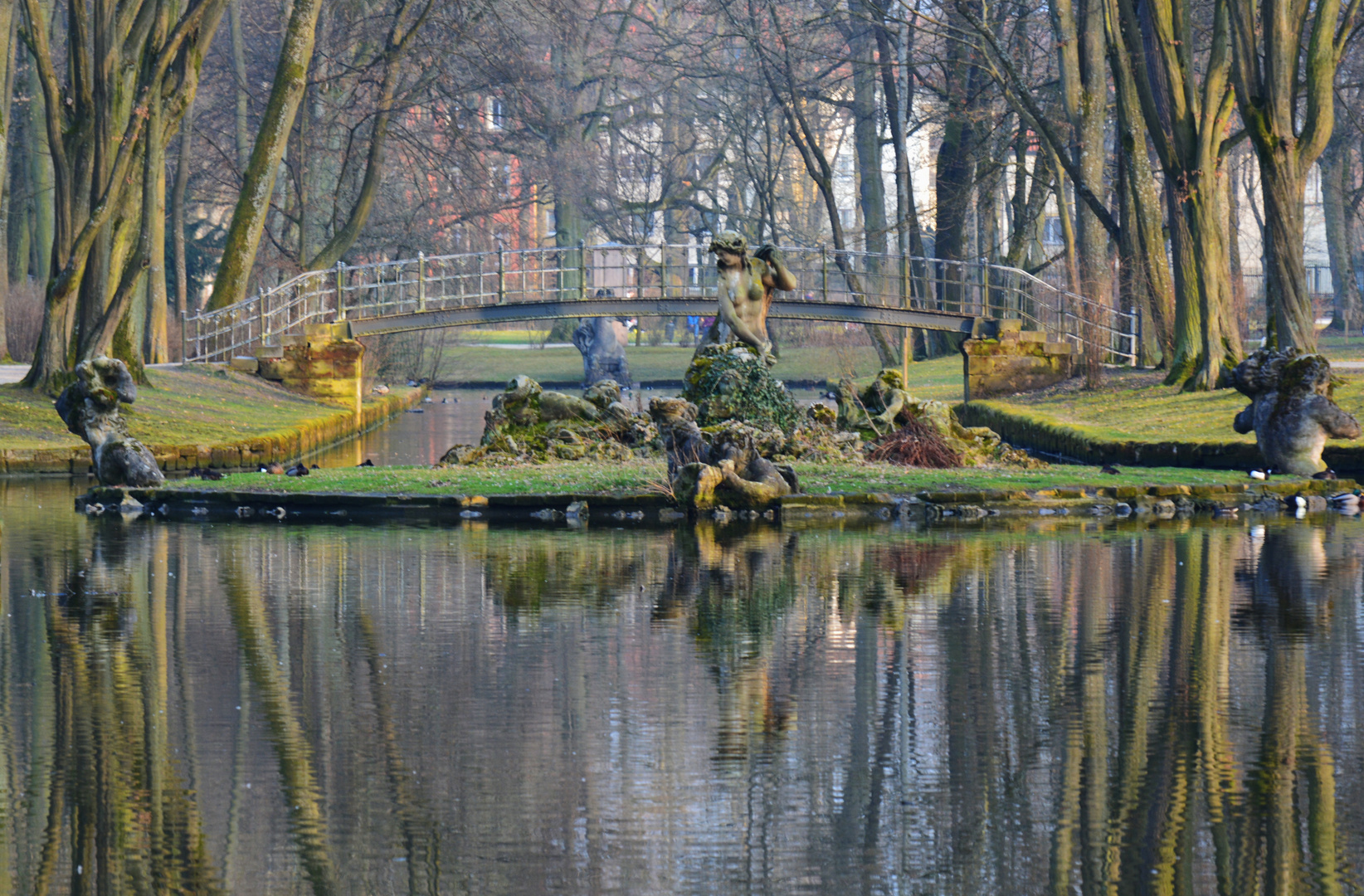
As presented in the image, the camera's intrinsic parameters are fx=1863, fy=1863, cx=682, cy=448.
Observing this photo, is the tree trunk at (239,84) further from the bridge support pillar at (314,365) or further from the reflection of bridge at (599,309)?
the bridge support pillar at (314,365)

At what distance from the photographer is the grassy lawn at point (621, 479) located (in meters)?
16.8

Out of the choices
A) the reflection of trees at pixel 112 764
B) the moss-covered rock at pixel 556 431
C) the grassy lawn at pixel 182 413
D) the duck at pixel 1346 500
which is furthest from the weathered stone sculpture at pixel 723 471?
the grassy lawn at pixel 182 413

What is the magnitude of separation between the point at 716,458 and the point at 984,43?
2253cm

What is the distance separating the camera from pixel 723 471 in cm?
1634

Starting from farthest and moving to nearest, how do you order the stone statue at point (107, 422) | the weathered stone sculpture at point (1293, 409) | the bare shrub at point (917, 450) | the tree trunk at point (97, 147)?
the tree trunk at point (97, 147) < the bare shrub at point (917, 450) < the weathered stone sculpture at point (1293, 409) < the stone statue at point (107, 422)

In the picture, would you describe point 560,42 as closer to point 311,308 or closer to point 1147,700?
point 311,308

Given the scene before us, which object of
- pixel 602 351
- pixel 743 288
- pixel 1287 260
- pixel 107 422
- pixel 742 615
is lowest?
pixel 742 615

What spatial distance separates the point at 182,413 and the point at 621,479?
420 inches

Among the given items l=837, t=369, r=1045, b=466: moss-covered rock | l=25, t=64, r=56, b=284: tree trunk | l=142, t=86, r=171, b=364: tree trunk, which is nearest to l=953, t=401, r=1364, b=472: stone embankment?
l=837, t=369, r=1045, b=466: moss-covered rock

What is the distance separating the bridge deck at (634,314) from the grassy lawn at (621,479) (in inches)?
603

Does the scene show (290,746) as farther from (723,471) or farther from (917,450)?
(917,450)

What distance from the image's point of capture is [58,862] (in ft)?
18.1

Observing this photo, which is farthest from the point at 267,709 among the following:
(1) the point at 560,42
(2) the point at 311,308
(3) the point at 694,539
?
(1) the point at 560,42

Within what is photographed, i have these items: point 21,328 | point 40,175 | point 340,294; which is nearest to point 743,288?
point 340,294
